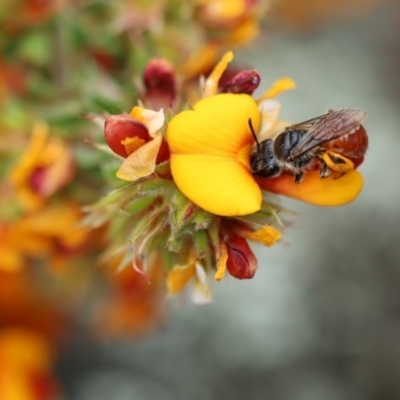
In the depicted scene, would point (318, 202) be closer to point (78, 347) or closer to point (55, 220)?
point (55, 220)

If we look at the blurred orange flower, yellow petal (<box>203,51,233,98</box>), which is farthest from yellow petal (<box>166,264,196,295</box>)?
the blurred orange flower

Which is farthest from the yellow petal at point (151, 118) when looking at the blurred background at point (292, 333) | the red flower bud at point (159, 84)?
the blurred background at point (292, 333)

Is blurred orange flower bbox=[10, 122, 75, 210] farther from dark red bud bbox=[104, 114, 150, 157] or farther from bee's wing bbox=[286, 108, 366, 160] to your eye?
bee's wing bbox=[286, 108, 366, 160]

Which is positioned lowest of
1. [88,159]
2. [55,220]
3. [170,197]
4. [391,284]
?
[391,284]

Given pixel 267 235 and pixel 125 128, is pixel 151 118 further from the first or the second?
pixel 267 235

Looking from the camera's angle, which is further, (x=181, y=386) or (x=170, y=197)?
(x=181, y=386)

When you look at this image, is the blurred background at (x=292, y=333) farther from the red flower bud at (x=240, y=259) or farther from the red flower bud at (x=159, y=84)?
the red flower bud at (x=240, y=259)

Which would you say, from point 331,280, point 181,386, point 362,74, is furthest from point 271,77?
point 181,386
